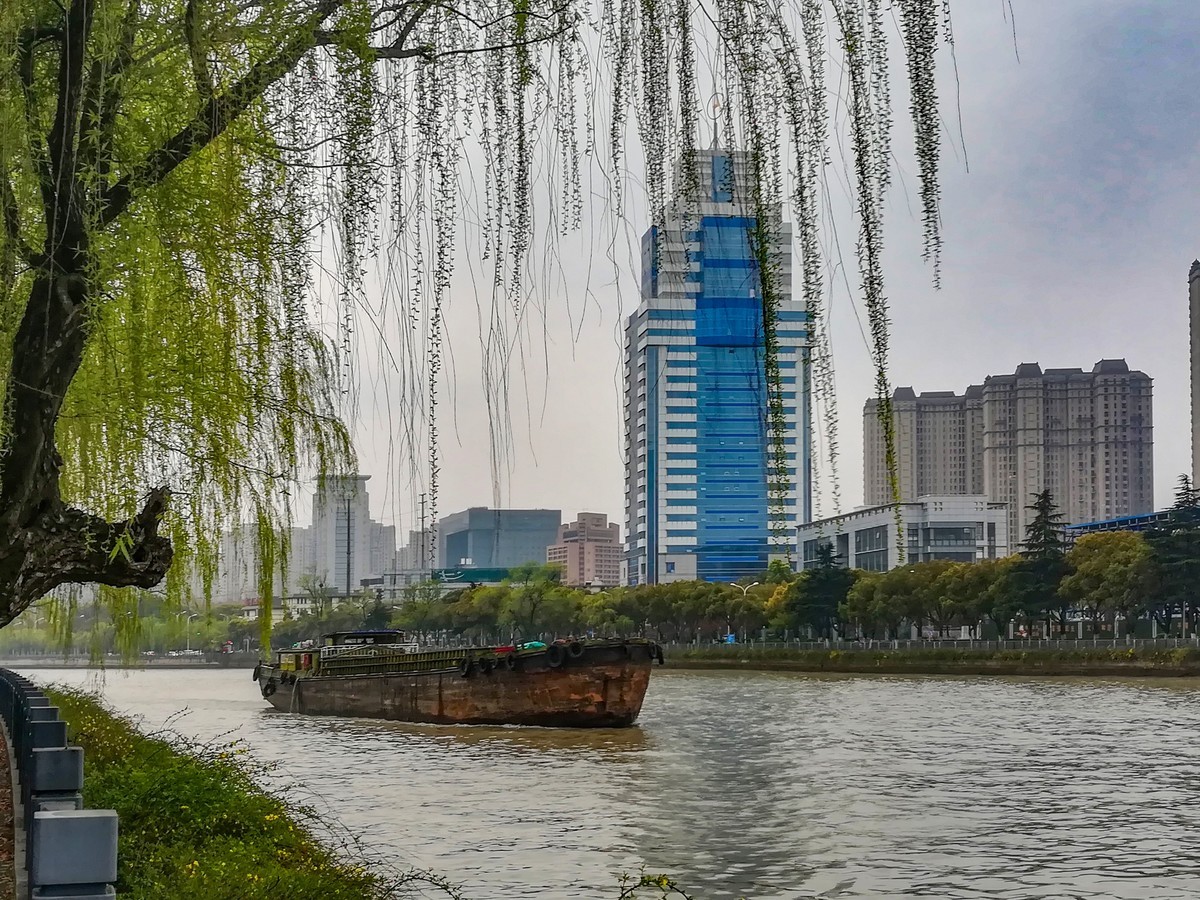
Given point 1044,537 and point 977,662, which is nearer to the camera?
point 977,662

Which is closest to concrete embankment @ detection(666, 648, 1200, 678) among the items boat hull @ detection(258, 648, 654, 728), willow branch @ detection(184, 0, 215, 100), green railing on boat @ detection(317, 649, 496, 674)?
boat hull @ detection(258, 648, 654, 728)

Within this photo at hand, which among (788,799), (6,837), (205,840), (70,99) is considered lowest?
(788,799)

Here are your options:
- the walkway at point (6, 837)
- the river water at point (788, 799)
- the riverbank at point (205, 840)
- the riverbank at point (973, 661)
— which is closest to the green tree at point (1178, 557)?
the riverbank at point (973, 661)

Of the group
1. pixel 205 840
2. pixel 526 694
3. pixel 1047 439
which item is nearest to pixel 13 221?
pixel 205 840

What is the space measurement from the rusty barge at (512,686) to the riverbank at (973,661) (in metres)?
32.1

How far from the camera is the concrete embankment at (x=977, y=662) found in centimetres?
6234

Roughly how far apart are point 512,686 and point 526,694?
51 centimetres

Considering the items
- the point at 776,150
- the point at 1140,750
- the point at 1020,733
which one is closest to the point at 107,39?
the point at 776,150

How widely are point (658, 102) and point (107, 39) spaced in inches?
62.8

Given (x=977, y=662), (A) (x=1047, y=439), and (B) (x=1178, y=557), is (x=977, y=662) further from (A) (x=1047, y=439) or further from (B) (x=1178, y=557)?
(A) (x=1047, y=439)

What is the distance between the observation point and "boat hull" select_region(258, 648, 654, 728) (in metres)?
37.5

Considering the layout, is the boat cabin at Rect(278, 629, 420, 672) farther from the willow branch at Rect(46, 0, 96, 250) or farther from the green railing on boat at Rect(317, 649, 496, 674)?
the willow branch at Rect(46, 0, 96, 250)

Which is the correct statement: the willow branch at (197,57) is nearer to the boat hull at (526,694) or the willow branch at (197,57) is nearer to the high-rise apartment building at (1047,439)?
the boat hull at (526,694)

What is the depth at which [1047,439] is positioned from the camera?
184500 mm
